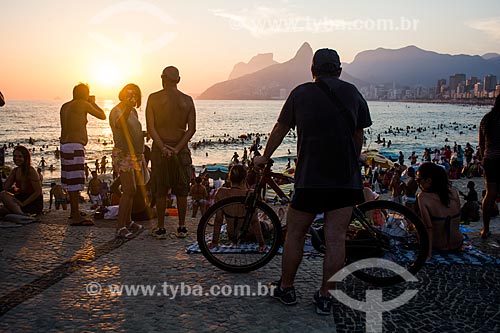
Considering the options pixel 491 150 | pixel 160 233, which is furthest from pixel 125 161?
pixel 491 150

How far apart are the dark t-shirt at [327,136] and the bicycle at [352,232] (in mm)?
750

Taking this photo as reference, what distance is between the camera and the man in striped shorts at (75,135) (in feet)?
20.3

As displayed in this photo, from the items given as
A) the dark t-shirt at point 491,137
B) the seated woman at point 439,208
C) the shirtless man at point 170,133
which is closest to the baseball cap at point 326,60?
the seated woman at point 439,208

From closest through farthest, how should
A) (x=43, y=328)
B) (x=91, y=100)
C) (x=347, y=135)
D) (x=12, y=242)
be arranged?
(x=43, y=328) < (x=347, y=135) < (x=12, y=242) < (x=91, y=100)

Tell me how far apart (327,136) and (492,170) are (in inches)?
135

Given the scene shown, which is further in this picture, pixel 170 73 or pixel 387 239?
pixel 170 73

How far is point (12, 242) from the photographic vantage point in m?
5.39

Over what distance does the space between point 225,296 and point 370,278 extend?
1.40 m

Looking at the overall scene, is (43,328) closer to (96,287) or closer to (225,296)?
(96,287)

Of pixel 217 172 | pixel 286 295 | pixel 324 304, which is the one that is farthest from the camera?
pixel 217 172

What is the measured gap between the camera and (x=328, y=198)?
11.0 ft

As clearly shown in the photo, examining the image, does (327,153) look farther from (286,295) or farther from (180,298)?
(180,298)

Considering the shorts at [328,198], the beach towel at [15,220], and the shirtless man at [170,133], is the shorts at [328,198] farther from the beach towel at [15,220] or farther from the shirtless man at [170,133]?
the beach towel at [15,220]

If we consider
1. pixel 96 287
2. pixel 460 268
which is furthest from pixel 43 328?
pixel 460 268
